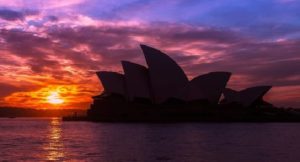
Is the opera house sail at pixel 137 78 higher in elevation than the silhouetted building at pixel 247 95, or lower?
higher

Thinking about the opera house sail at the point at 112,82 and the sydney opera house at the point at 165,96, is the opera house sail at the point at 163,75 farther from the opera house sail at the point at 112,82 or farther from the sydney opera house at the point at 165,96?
the opera house sail at the point at 112,82

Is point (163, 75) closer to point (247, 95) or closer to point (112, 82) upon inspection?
point (112, 82)

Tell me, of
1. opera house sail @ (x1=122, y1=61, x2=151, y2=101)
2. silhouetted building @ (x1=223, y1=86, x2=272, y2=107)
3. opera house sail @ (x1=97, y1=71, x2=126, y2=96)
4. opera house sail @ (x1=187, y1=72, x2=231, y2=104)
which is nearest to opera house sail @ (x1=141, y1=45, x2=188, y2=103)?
opera house sail @ (x1=122, y1=61, x2=151, y2=101)

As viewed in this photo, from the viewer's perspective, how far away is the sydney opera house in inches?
2355

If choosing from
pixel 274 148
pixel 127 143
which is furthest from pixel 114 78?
pixel 274 148

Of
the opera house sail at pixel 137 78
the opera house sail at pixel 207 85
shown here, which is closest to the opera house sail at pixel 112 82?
the opera house sail at pixel 137 78

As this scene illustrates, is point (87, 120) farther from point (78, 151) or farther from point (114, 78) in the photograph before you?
point (78, 151)

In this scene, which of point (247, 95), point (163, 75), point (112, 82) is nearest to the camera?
point (163, 75)

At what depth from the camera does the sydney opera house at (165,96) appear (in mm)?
59812

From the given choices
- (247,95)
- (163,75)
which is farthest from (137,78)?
(247,95)

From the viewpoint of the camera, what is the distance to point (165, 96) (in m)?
62.2

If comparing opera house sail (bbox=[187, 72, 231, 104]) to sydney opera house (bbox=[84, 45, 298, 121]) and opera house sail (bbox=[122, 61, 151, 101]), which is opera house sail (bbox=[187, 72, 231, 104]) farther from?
opera house sail (bbox=[122, 61, 151, 101])

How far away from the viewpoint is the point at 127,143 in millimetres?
29922

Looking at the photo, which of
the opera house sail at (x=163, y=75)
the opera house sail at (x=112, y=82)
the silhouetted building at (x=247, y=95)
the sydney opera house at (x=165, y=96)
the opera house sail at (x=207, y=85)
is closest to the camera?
the opera house sail at (x=163, y=75)
